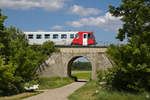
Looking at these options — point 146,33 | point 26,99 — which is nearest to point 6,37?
point 26,99

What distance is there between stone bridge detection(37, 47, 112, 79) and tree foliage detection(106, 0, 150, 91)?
15203mm

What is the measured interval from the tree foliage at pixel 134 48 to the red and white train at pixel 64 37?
1818cm

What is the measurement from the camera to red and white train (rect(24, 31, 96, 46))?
3622cm

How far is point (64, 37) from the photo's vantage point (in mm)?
36750

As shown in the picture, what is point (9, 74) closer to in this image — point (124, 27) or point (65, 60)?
point (124, 27)

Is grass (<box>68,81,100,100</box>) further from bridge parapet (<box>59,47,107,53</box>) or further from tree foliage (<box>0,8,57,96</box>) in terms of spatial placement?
bridge parapet (<box>59,47,107,53</box>)

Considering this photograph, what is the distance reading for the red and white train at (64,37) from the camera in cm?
3622

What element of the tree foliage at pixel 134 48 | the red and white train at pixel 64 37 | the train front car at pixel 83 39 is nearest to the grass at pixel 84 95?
the tree foliage at pixel 134 48

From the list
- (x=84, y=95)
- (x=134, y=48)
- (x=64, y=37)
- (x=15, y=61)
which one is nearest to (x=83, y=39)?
(x=64, y=37)

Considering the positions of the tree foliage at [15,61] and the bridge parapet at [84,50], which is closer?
the tree foliage at [15,61]

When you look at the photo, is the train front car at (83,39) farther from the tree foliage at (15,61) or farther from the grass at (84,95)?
the grass at (84,95)

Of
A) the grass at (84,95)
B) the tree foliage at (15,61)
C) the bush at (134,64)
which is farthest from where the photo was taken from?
the tree foliage at (15,61)

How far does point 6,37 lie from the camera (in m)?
20.5

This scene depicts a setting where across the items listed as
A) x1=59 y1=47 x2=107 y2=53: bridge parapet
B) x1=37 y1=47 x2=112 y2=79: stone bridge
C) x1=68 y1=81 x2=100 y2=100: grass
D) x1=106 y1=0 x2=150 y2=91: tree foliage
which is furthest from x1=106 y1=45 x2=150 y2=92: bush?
x1=59 y1=47 x2=107 y2=53: bridge parapet
